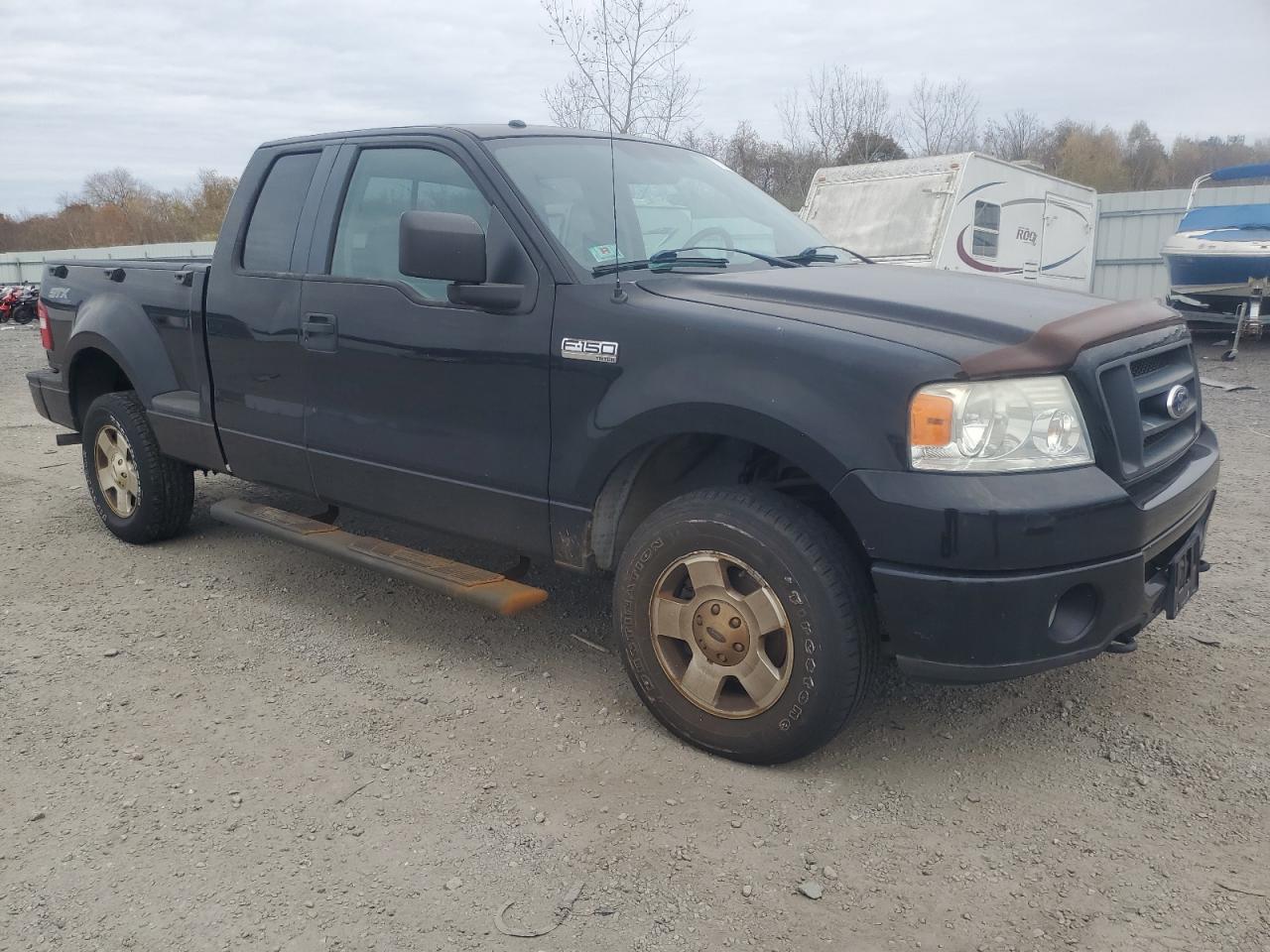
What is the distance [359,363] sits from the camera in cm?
390

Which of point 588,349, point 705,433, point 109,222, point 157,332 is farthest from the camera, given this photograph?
point 109,222

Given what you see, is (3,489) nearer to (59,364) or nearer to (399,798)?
(59,364)

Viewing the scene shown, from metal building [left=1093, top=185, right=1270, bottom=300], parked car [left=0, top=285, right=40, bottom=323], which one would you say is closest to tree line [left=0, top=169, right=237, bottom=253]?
parked car [left=0, top=285, right=40, bottom=323]

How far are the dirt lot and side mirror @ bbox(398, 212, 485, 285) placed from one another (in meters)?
1.48

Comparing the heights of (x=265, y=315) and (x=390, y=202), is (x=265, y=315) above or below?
below

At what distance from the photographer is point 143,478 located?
518 centimetres

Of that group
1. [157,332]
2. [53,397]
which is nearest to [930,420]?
[157,332]

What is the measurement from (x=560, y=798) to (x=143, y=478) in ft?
10.7

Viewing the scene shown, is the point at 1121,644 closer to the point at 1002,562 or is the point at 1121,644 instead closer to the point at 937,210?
the point at 1002,562

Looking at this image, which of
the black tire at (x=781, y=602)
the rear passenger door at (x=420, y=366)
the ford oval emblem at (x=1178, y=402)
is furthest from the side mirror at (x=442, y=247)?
the ford oval emblem at (x=1178, y=402)

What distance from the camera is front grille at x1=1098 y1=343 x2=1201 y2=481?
110 inches

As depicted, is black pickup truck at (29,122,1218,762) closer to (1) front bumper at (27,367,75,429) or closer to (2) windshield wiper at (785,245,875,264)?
(2) windshield wiper at (785,245,875,264)

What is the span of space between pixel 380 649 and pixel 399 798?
118cm

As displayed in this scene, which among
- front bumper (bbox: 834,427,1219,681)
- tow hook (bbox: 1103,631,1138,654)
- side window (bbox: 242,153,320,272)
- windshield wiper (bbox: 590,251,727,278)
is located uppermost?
side window (bbox: 242,153,320,272)
